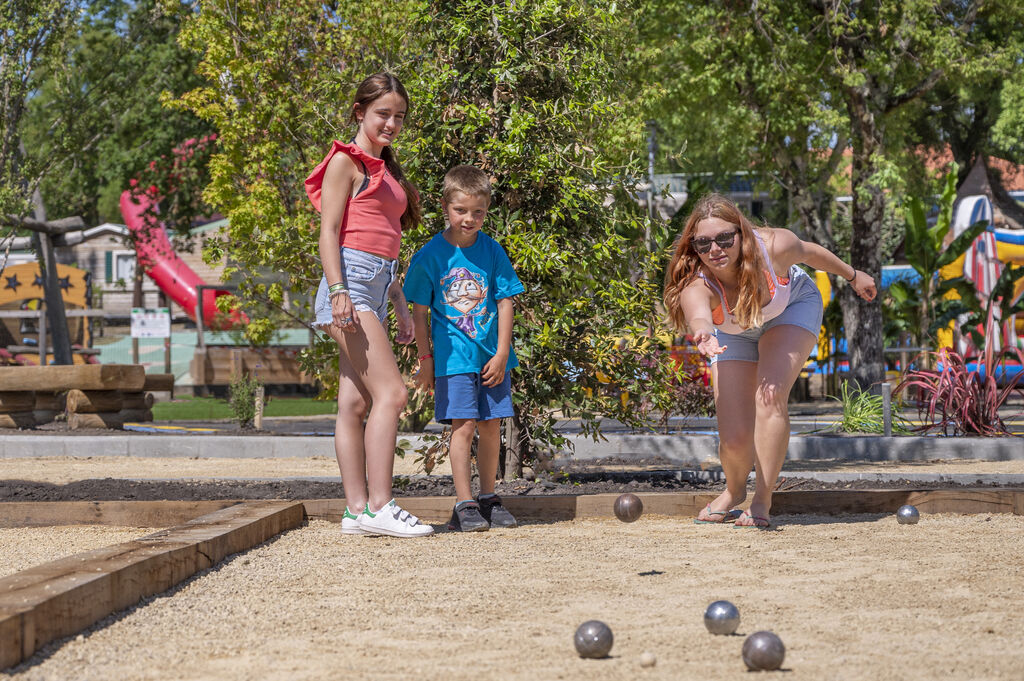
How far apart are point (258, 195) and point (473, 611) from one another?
11870 millimetres

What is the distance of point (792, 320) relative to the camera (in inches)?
224

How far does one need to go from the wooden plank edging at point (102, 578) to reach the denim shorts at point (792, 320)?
7.88 feet

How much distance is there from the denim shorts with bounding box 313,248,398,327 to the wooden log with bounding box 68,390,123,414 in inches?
411

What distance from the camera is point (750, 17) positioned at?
58.2 feet

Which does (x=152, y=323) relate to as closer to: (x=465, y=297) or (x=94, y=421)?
(x=94, y=421)

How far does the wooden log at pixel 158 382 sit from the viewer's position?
1619cm

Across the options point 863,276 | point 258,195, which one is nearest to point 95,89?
point 258,195

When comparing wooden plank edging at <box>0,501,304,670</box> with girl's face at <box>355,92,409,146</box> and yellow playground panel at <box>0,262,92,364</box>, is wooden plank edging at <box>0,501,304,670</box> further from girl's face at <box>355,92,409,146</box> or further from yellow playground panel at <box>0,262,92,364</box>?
yellow playground panel at <box>0,262,92,364</box>

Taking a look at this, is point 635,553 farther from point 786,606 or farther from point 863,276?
point 863,276

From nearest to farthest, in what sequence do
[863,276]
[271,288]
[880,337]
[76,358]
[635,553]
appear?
[635,553] → [863,276] → [271,288] → [880,337] → [76,358]

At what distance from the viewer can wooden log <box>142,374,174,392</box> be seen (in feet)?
53.1

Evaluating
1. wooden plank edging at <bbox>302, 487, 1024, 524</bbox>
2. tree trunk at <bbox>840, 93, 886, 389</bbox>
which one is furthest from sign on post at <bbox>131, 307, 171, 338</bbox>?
wooden plank edging at <bbox>302, 487, 1024, 524</bbox>

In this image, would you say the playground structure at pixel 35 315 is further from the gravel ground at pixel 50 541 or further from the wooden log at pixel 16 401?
the gravel ground at pixel 50 541

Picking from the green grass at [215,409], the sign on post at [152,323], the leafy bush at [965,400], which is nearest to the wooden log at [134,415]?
the green grass at [215,409]
